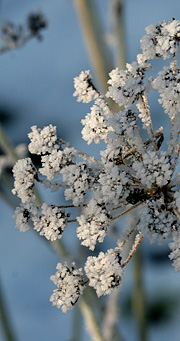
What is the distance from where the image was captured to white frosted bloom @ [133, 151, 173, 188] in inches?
44.1

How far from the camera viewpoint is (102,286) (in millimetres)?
1135

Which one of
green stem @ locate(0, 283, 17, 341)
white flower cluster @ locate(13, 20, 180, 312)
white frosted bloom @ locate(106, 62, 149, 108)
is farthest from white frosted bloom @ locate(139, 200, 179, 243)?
green stem @ locate(0, 283, 17, 341)

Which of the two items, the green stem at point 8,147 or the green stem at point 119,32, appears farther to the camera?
the green stem at point 119,32

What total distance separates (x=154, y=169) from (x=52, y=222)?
0.28 m

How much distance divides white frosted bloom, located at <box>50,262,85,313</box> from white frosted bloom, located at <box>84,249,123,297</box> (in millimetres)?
46

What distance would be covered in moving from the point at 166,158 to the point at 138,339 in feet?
6.70

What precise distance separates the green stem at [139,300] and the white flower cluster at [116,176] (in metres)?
1.62

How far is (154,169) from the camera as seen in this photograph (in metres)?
1.12

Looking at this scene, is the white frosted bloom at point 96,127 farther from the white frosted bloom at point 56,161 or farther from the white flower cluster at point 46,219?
the white flower cluster at point 46,219

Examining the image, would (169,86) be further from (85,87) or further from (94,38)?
(94,38)

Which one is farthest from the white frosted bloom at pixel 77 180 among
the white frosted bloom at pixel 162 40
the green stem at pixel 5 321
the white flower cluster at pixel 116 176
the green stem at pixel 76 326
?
the green stem at pixel 76 326

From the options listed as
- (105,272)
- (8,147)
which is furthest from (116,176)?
(8,147)

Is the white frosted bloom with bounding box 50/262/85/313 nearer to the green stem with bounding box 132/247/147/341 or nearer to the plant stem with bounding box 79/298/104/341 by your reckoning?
the plant stem with bounding box 79/298/104/341

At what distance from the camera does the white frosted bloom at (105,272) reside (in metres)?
1.14
